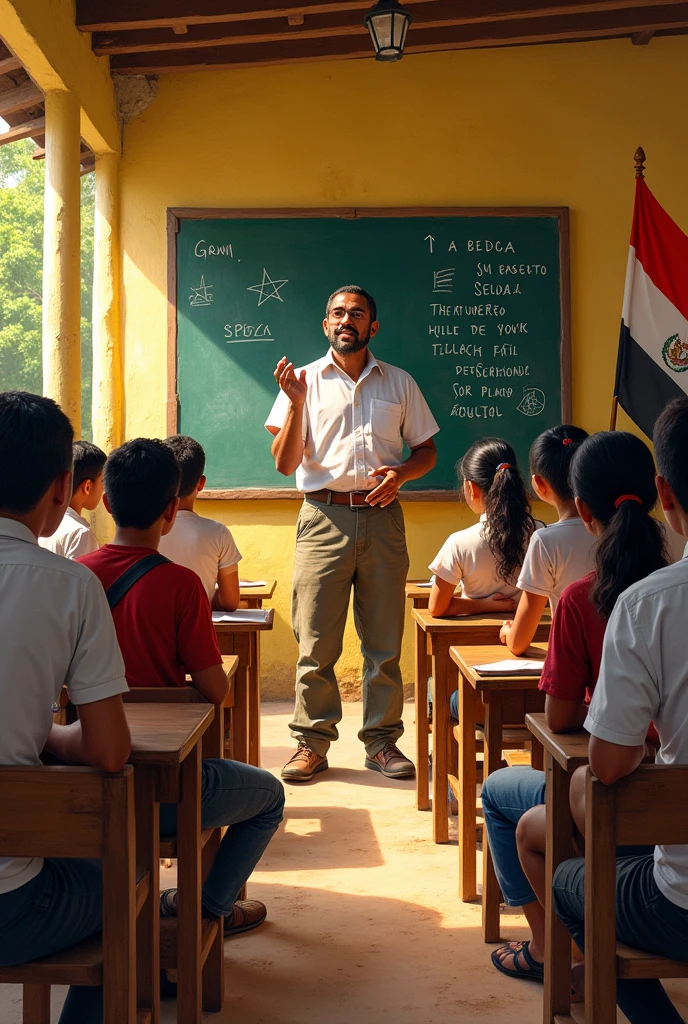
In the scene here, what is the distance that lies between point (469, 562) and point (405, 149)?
300cm

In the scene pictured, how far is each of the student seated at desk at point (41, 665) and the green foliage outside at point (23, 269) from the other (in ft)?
66.9

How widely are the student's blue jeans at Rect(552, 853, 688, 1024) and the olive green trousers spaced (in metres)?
2.36

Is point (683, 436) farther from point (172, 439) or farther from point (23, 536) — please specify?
point (172, 439)

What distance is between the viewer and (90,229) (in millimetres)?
21984

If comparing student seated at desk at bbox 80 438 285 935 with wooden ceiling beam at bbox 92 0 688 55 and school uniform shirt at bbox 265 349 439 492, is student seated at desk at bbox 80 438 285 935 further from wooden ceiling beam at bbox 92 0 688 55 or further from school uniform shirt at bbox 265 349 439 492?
wooden ceiling beam at bbox 92 0 688 55

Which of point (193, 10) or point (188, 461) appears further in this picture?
point (193, 10)

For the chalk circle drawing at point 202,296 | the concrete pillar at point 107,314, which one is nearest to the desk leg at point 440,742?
the concrete pillar at point 107,314

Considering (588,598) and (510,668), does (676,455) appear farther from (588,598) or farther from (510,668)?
(510,668)

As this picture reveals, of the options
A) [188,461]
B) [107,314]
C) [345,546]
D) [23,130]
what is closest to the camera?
[188,461]

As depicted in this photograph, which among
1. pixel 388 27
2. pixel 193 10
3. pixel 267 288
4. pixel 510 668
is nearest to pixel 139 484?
pixel 510 668

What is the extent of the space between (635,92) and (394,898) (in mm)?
4422

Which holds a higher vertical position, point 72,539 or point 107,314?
point 107,314

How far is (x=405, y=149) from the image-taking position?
550 cm

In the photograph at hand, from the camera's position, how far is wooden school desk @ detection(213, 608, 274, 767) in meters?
3.18
